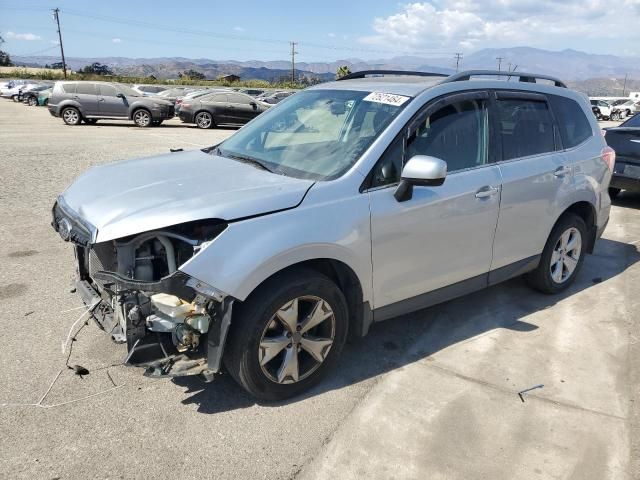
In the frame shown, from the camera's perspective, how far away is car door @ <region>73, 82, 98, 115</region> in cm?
2098

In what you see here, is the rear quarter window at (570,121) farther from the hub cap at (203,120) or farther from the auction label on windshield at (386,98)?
the hub cap at (203,120)

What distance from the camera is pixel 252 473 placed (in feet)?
8.37

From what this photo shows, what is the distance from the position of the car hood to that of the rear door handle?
243 cm

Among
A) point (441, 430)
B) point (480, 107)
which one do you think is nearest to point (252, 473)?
point (441, 430)

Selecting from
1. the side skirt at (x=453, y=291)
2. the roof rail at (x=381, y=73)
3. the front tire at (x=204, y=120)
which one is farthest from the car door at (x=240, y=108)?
the side skirt at (x=453, y=291)

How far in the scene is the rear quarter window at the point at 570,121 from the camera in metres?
4.61

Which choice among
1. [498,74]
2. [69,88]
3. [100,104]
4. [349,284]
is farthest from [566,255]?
[69,88]

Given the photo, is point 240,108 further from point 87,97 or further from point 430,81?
point 430,81

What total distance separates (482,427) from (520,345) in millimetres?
1191

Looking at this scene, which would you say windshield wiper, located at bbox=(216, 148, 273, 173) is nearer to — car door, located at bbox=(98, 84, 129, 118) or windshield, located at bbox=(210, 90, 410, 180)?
windshield, located at bbox=(210, 90, 410, 180)

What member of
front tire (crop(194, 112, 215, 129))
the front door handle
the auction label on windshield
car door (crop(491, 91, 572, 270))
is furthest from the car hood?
front tire (crop(194, 112, 215, 129))

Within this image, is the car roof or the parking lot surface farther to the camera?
the car roof

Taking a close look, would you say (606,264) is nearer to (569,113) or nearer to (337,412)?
(569,113)

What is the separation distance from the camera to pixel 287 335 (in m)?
2.99
